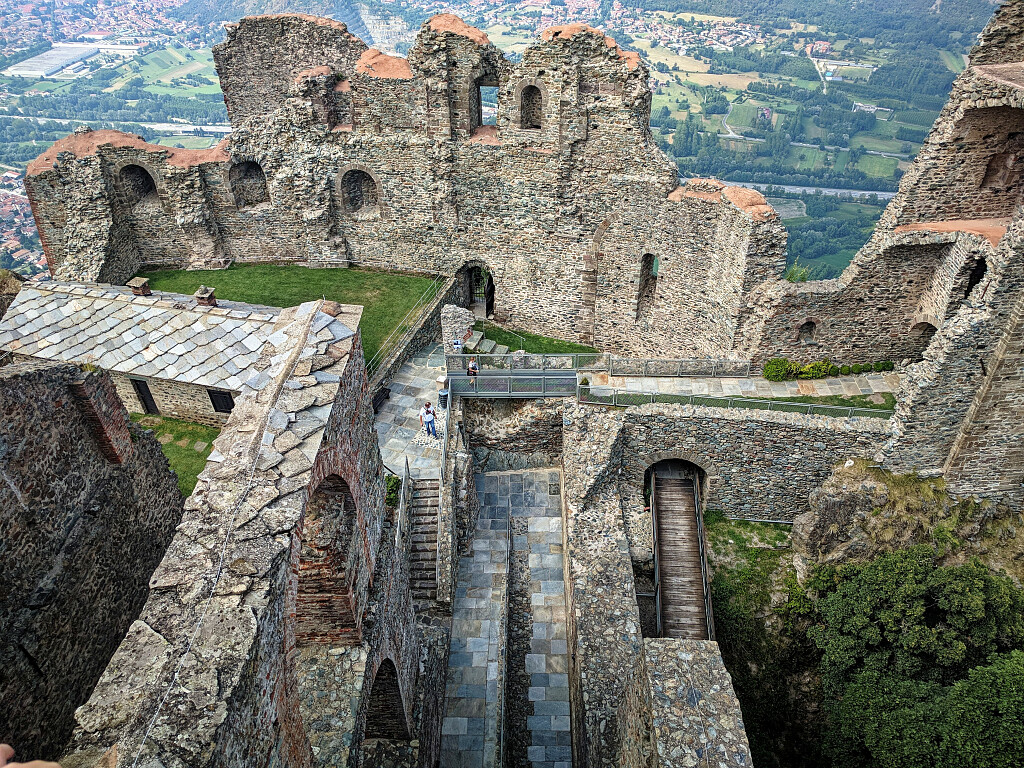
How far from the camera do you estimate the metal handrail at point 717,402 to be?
16.5 metres

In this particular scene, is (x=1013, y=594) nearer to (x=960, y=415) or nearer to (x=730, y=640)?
(x=960, y=415)

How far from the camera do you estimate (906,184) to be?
16.7 meters

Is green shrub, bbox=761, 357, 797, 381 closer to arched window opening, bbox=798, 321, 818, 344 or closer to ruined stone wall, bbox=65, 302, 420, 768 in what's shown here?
arched window opening, bbox=798, 321, 818, 344

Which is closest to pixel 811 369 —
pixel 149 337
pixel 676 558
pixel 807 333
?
pixel 807 333

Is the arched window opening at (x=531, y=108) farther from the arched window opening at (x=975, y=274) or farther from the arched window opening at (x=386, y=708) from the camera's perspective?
the arched window opening at (x=386, y=708)

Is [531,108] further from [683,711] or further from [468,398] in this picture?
[683,711]

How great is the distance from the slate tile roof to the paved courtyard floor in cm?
452

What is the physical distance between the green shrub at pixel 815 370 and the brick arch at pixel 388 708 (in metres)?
13.5

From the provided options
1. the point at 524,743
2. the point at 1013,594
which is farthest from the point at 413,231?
the point at 1013,594

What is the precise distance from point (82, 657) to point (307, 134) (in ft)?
59.6

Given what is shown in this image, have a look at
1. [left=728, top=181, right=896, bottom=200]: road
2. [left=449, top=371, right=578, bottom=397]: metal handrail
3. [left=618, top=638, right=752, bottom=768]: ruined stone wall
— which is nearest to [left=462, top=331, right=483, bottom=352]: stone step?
[left=449, top=371, right=578, bottom=397]: metal handrail

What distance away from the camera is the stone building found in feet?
48.1

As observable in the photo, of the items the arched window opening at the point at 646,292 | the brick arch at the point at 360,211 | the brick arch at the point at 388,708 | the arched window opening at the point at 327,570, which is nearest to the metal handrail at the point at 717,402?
the arched window opening at the point at 646,292

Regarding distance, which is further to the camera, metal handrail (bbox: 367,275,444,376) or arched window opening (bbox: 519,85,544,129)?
arched window opening (bbox: 519,85,544,129)
